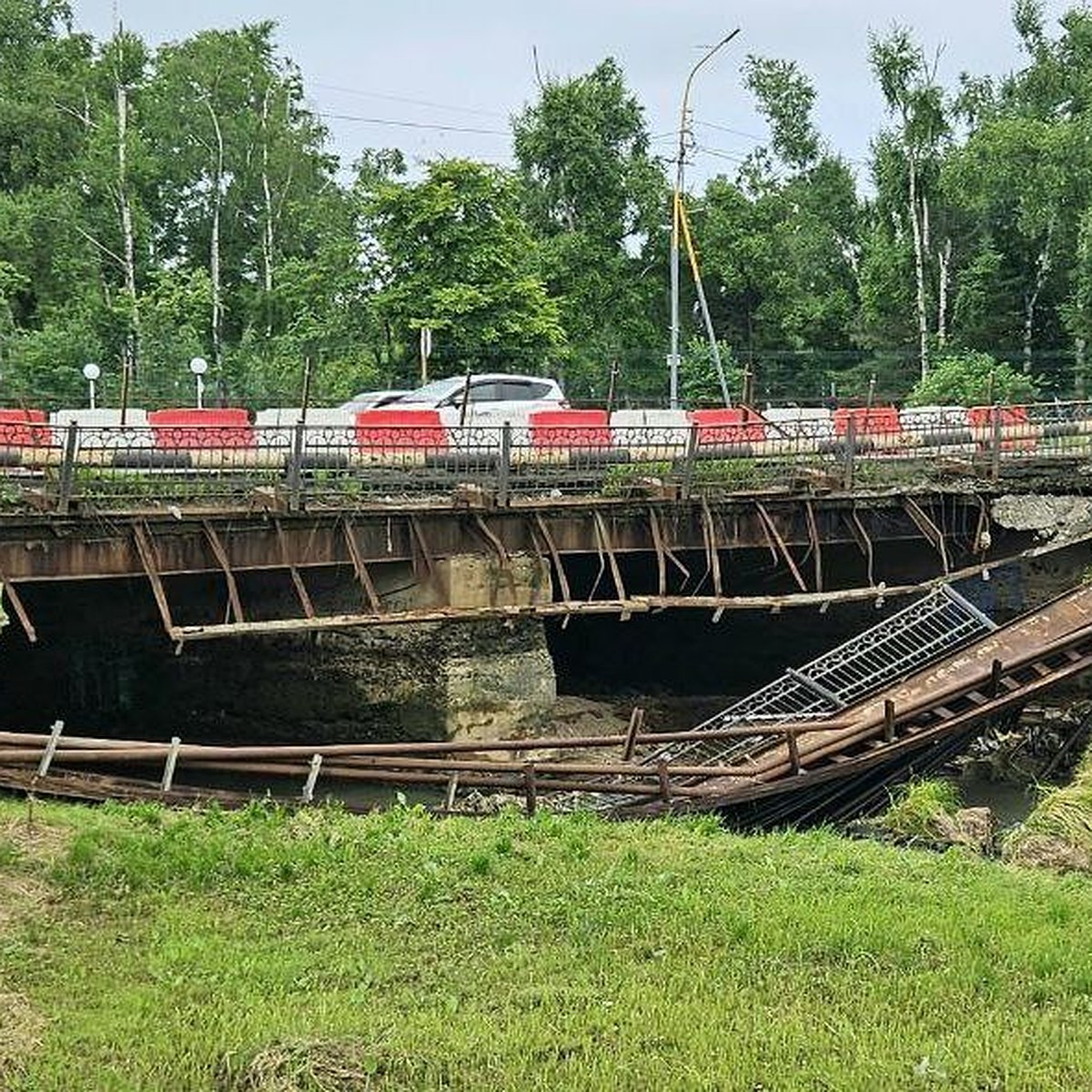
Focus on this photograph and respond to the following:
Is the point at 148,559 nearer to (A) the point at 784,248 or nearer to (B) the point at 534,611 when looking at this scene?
(B) the point at 534,611

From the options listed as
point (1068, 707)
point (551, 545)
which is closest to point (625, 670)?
point (551, 545)

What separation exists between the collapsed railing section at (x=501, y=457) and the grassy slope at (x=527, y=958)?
6.53m

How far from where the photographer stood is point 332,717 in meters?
19.4

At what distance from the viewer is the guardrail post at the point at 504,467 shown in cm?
1828

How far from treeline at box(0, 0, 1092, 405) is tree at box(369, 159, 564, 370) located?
0.19 m

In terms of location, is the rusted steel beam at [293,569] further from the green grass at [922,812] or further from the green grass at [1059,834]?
the green grass at [1059,834]

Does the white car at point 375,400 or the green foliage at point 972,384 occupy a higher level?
the green foliage at point 972,384

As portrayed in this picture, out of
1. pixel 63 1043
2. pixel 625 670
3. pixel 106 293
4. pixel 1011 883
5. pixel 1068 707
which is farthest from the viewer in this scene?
pixel 106 293

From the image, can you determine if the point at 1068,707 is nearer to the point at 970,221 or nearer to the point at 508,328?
the point at 508,328

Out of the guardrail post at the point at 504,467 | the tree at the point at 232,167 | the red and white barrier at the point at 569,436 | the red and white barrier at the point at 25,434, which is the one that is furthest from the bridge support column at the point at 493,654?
the tree at the point at 232,167

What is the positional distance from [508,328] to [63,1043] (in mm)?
30605

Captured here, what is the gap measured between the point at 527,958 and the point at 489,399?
1700 centimetres

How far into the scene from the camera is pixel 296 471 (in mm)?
17000

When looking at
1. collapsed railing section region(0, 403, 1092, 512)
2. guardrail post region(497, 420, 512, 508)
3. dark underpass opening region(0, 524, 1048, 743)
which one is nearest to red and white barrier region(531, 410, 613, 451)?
collapsed railing section region(0, 403, 1092, 512)
